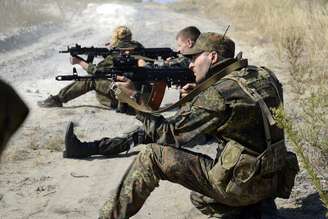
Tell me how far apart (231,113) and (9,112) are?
8.18ft

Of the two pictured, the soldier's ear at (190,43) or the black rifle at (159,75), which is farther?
the soldier's ear at (190,43)

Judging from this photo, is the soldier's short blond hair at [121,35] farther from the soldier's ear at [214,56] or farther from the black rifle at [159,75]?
the soldier's ear at [214,56]

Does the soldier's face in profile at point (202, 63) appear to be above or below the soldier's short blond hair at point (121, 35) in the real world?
above

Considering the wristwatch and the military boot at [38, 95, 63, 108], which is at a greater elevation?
the wristwatch

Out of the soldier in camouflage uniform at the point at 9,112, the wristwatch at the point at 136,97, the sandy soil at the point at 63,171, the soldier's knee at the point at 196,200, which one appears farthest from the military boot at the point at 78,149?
the soldier in camouflage uniform at the point at 9,112

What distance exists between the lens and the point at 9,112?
87 centimetres

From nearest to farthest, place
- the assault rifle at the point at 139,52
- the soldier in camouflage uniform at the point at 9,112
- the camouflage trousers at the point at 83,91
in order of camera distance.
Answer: the soldier in camouflage uniform at the point at 9,112 < the assault rifle at the point at 139,52 < the camouflage trousers at the point at 83,91

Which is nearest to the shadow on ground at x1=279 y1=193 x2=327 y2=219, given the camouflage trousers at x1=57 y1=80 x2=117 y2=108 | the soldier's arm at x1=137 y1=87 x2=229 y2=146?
the soldier's arm at x1=137 y1=87 x2=229 y2=146

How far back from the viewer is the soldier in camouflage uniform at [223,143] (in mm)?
3289

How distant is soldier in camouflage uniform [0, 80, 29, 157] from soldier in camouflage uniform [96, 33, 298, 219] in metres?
2.44

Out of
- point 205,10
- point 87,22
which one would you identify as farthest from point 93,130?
point 205,10

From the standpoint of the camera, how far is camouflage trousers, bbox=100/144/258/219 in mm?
3369

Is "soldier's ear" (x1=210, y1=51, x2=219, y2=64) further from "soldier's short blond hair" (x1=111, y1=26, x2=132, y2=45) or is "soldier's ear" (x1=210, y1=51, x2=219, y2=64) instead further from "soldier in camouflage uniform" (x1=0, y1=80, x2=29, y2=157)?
"soldier's short blond hair" (x1=111, y1=26, x2=132, y2=45)

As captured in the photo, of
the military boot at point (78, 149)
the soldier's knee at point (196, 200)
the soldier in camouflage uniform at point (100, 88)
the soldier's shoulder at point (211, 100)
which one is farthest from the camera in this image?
the soldier in camouflage uniform at point (100, 88)
